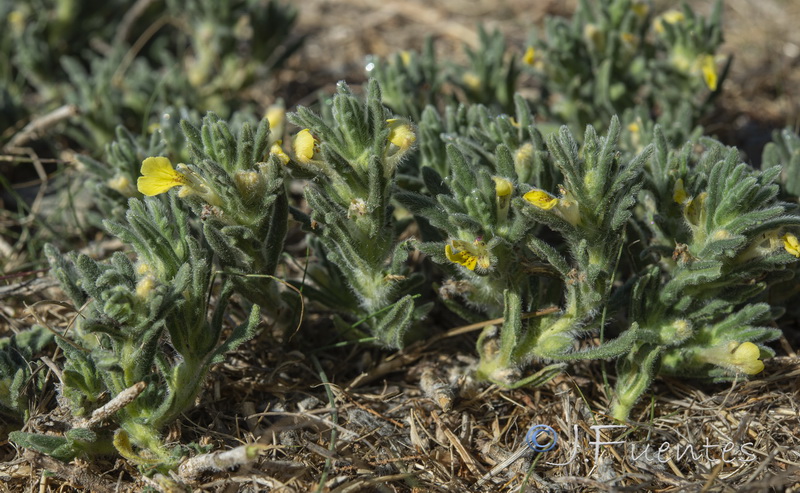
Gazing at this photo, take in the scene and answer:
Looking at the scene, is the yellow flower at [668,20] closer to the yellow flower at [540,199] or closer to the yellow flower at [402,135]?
the yellow flower at [540,199]

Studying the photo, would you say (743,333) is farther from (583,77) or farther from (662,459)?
(583,77)

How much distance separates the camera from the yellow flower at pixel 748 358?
2.99 metres

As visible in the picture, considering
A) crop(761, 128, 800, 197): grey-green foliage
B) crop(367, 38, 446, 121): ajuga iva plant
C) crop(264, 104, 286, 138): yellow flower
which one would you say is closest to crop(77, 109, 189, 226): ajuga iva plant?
crop(264, 104, 286, 138): yellow flower

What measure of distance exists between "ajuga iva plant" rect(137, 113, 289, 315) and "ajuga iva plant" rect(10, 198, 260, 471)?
11cm

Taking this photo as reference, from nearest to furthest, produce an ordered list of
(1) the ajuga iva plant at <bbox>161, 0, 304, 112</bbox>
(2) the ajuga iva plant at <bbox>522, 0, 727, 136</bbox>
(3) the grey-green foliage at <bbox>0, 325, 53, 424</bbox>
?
(3) the grey-green foliage at <bbox>0, 325, 53, 424</bbox>, (2) the ajuga iva plant at <bbox>522, 0, 727, 136</bbox>, (1) the ajuga iva plant at <bbox>161, 0, 304, 112</bbox>

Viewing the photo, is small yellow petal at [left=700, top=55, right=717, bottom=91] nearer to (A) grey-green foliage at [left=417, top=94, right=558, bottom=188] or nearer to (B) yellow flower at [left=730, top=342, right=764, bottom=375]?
(A) grey-green foliage at [left=417, top=94, right=558, bottom=188]

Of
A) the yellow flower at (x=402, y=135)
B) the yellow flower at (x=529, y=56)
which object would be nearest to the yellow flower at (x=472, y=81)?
the yellow flower at (x=529, y=56)

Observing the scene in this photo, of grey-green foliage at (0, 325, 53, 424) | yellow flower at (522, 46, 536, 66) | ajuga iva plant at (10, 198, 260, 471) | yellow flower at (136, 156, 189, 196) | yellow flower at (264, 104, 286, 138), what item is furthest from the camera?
yellow flower at (522, 46, 536, 66)

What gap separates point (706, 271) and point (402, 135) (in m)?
1.40

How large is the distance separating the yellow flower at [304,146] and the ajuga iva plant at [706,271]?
1.53 metres

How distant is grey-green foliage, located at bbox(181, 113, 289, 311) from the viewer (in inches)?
117

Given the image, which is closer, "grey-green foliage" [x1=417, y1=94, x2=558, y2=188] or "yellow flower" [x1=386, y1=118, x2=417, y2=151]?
"yellow flower" [x1=386, y1=118, x2=417, y2=151]

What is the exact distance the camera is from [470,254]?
118 inches

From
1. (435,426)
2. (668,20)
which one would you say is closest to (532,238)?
(435,426)
